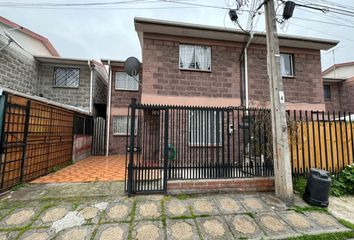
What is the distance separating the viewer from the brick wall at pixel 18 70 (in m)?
8.24

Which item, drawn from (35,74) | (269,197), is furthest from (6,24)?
(269,197)

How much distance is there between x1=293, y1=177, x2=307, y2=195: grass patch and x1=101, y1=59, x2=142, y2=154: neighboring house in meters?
9.10

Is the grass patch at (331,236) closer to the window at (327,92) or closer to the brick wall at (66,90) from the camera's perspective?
the brick wall at (66,90)

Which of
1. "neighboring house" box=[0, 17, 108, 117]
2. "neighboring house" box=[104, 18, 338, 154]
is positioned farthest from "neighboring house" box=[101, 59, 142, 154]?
"neighboring house" box=[104, 18, 338, 154]

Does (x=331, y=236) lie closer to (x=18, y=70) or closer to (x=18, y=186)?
(x=18, y=186)

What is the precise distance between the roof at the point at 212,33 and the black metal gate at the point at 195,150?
13.9ft

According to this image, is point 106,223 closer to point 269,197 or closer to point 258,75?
point 269,197

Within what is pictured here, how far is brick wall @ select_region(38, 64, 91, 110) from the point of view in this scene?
34.6 ft

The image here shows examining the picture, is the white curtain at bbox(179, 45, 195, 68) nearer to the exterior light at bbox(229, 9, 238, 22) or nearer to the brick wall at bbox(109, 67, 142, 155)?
the exterior light at bbox(229, 9, 238, 22)

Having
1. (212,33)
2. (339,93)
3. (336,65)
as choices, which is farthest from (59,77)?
(336,65)

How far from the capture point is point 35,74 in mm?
10172

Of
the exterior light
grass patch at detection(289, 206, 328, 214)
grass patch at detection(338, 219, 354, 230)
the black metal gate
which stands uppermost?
the exterior light

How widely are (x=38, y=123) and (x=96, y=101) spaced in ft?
19.2

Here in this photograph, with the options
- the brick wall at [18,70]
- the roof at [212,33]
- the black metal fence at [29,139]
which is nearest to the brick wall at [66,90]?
the brick wall at [18,70]
